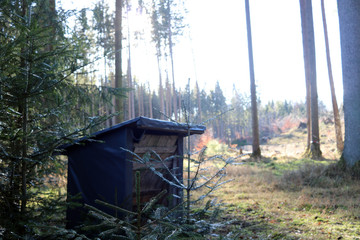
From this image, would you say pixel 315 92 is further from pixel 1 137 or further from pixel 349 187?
pixel 1 137

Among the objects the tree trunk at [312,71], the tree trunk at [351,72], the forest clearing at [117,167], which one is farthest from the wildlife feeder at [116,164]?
the tree trunk at [312,71]

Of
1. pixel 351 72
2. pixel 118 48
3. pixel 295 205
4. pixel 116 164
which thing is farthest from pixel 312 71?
pixel 116 164

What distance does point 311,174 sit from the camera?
26.9 feet

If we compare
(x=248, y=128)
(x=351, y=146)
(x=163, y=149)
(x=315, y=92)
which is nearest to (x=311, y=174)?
(x=351, y=146)

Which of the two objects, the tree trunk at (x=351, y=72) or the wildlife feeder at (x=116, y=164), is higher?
the tree trunk at (x=351, y=72)

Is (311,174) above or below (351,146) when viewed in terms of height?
below

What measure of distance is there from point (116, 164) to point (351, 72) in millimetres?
7078

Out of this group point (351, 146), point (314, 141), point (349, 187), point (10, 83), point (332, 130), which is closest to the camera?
point (10, 83)

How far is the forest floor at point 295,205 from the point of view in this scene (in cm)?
443

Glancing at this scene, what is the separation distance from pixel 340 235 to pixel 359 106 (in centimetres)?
493

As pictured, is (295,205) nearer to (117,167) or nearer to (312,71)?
(117,167)

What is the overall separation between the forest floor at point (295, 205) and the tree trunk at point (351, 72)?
31.8 inches

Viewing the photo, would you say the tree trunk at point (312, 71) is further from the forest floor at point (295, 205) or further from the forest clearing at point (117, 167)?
the forest floor at point (295, 205)

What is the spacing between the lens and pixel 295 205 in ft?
19.7
